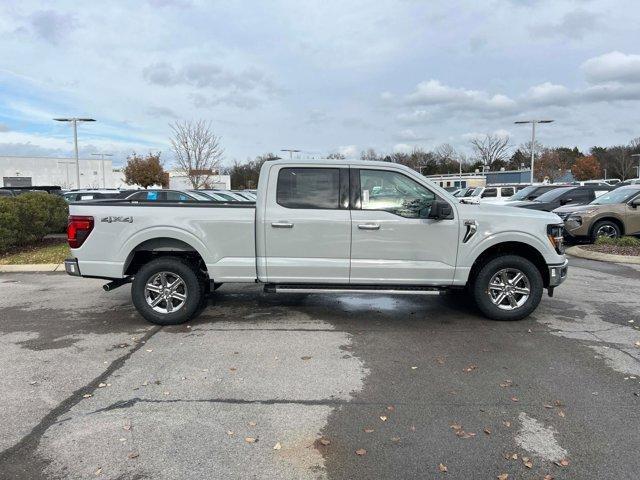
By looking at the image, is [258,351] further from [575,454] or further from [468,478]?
[575,454]

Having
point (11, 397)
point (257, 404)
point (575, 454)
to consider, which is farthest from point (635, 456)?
point (11, 397)

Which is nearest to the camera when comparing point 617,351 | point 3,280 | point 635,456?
point 635,456

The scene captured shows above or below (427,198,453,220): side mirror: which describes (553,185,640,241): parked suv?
below

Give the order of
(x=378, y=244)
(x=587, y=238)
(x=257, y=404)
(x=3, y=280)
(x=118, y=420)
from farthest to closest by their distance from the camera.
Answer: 1. (x=587, y=238)
2. (x=3, y=280)
3. (x=378, y=244)
4. (x=257, y=404)
5. (x=118, y=420)

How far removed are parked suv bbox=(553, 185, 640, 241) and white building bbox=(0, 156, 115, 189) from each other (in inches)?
3250

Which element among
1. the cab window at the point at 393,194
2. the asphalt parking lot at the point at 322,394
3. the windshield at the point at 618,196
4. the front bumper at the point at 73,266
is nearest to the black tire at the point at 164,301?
the asphalt parking lot at the point at 322,394

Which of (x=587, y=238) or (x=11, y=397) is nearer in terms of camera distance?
(x=11, y=397)

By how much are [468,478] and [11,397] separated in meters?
3.67

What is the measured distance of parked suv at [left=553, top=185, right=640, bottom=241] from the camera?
13.0 m

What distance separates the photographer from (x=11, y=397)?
4.23 metres

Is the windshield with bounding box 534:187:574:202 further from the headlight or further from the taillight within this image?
the taillight

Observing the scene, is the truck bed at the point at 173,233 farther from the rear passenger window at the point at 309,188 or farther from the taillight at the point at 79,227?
the rear passenger window at the point at 309,188

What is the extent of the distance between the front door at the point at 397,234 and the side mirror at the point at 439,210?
0.26 feet

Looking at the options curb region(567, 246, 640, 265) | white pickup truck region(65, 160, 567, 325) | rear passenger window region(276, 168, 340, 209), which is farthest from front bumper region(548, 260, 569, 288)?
curb region(567, 246, 640, 265)
